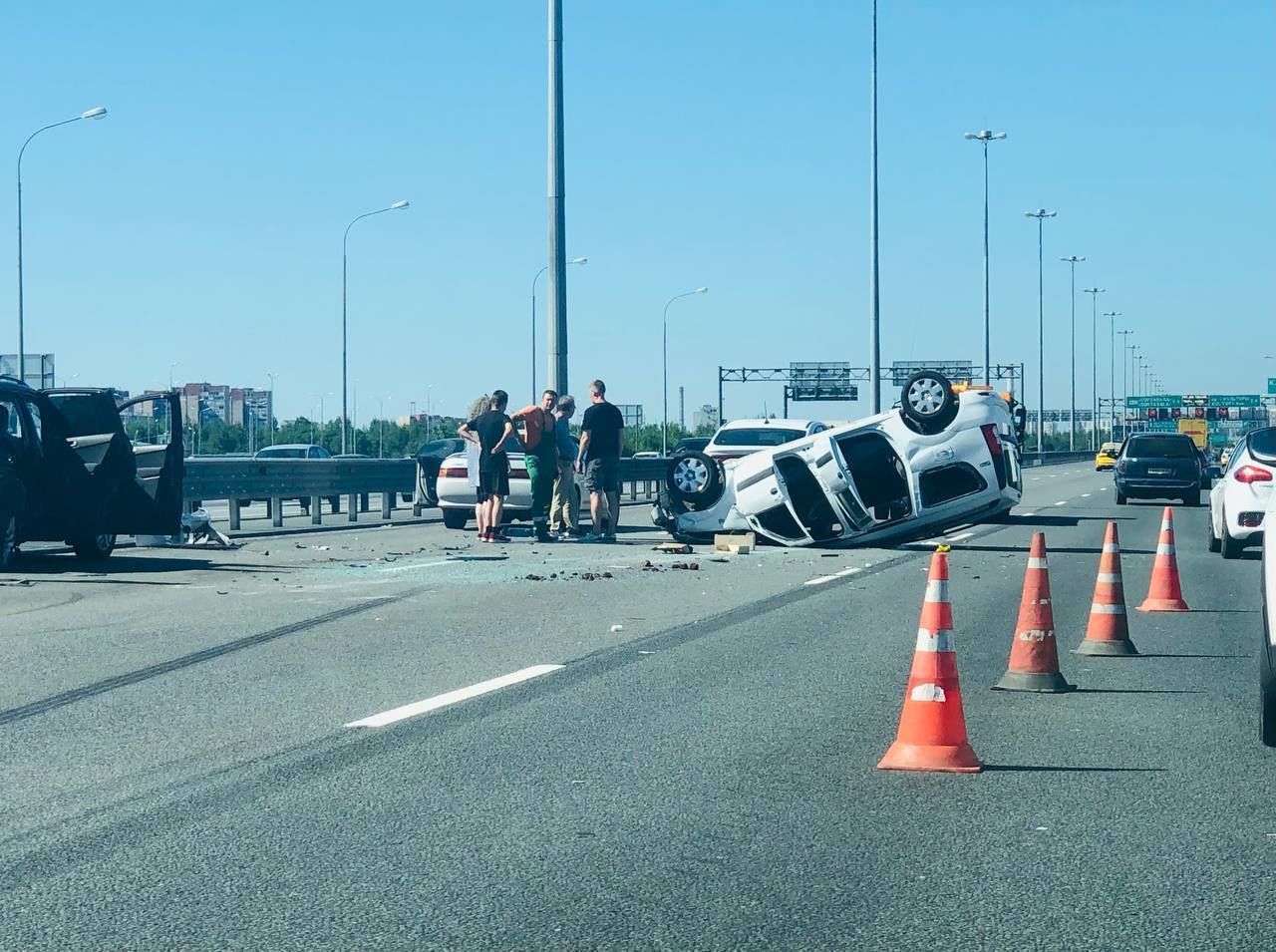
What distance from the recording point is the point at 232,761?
7227mm

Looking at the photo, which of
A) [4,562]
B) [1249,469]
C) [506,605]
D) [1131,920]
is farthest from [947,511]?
[1131,920]

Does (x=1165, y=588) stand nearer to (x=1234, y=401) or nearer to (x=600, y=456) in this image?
(x=600, y=456)

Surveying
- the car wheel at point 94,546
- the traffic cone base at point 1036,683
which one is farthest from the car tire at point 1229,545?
the car wheel at point 94,546

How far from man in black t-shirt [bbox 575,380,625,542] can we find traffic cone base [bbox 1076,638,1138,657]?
36.9ft

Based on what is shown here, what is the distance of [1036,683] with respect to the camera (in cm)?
931

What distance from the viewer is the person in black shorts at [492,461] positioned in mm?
21578

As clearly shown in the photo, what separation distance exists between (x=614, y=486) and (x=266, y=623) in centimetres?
1034

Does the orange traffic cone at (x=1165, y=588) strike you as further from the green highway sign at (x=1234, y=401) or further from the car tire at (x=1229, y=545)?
the green highway sign at (x=1234, y=401)

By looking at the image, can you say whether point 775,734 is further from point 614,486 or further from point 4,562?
point 614,486

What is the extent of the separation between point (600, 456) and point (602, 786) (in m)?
15.4

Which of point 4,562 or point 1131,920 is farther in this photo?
point 4,562

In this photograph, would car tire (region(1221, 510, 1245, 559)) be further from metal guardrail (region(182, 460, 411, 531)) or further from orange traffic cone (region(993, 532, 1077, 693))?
metal guardrail (region(182, 460, 411, 531))

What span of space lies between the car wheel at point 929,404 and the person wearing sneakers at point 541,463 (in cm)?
469

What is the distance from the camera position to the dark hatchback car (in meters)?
36.1
